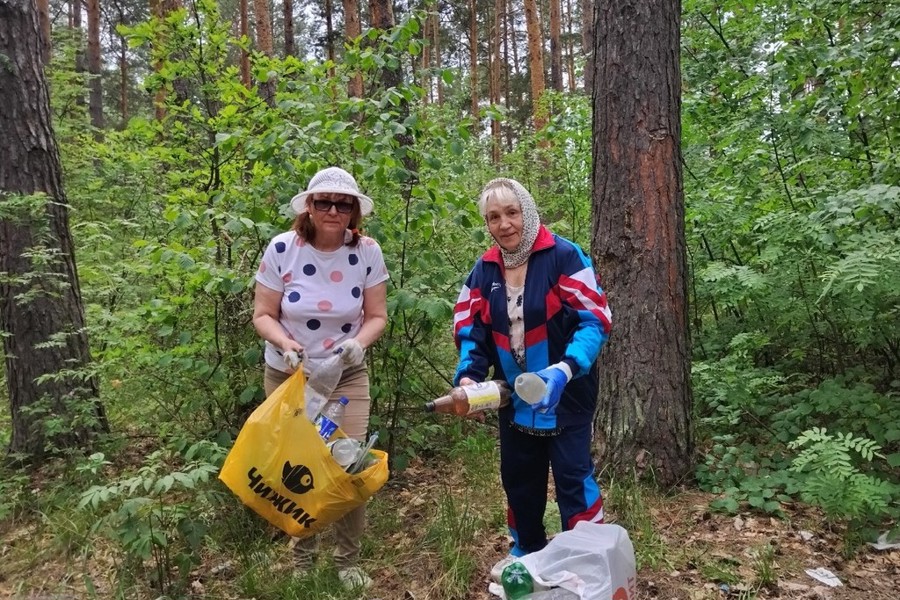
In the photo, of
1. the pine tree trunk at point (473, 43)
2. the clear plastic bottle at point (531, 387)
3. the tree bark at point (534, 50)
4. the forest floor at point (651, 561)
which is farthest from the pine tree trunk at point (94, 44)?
the clear plastic bottle at point (531, 387)

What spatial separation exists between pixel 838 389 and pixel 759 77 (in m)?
2.37

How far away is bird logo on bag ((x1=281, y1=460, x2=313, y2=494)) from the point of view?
8.29ft

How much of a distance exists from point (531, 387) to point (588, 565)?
2.06ft

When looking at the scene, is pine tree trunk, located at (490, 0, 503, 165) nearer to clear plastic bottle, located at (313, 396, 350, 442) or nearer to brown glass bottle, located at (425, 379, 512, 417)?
clear plastic bottle, located at (313, 396, 350, 442)

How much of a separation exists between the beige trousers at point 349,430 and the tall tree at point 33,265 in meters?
2.18

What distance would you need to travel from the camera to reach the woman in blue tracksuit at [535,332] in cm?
240

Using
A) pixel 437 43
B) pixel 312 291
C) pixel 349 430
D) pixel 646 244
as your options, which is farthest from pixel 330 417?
pixel 437 43

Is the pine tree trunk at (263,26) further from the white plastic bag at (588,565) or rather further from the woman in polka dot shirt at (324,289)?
the white plastic bag at (588,565)

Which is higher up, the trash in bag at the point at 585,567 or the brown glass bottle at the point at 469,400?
the brown glass bottle at the point at 469,400

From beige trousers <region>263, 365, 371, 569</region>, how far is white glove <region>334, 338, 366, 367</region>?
0.74 feet

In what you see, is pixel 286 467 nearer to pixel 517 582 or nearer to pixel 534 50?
pixel 517 582

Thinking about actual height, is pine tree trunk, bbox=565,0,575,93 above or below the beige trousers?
above

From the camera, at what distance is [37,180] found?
4.38 m

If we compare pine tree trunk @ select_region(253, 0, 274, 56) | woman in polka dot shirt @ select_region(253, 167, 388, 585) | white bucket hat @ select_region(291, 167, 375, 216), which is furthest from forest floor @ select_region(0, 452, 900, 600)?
pine tree trunk @ select_region(253, 0, 274, 56)
